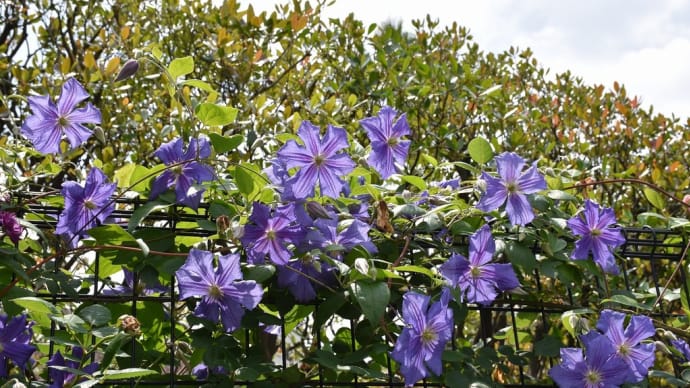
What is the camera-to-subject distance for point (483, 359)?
1293 millimetres

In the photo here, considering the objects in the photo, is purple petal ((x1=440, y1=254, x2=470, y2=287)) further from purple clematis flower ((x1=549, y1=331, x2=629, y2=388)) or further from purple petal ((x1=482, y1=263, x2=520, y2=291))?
purple clematis flower ((x1=549, y1=331, x2=629, y2=388))

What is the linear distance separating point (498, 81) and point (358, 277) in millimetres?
2948

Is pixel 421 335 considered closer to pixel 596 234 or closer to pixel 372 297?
pixel 372 297

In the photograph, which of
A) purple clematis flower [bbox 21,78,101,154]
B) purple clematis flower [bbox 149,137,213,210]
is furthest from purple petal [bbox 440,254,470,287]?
purple clematis flower [bbox 21,78,101,154]

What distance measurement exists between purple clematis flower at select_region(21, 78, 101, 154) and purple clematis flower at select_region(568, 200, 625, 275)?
35.2 inches

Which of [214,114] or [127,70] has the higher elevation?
[127,70]

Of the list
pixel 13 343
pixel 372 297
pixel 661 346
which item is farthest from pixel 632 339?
pixel 13 343

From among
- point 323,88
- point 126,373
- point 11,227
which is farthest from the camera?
point 323,88

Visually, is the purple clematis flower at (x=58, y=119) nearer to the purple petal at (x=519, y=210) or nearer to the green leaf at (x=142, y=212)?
the green leaf at (x=142, y=212)

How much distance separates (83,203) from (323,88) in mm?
2207

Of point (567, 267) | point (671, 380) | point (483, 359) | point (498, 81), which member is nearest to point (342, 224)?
point (483, 359)

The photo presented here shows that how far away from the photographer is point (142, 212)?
1176 mm

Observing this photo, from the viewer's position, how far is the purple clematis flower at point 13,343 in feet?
3.65

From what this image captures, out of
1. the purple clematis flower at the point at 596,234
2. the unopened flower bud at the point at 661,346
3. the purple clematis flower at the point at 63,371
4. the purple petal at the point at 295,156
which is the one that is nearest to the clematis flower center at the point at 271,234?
the purple petal at the point at 295,156
